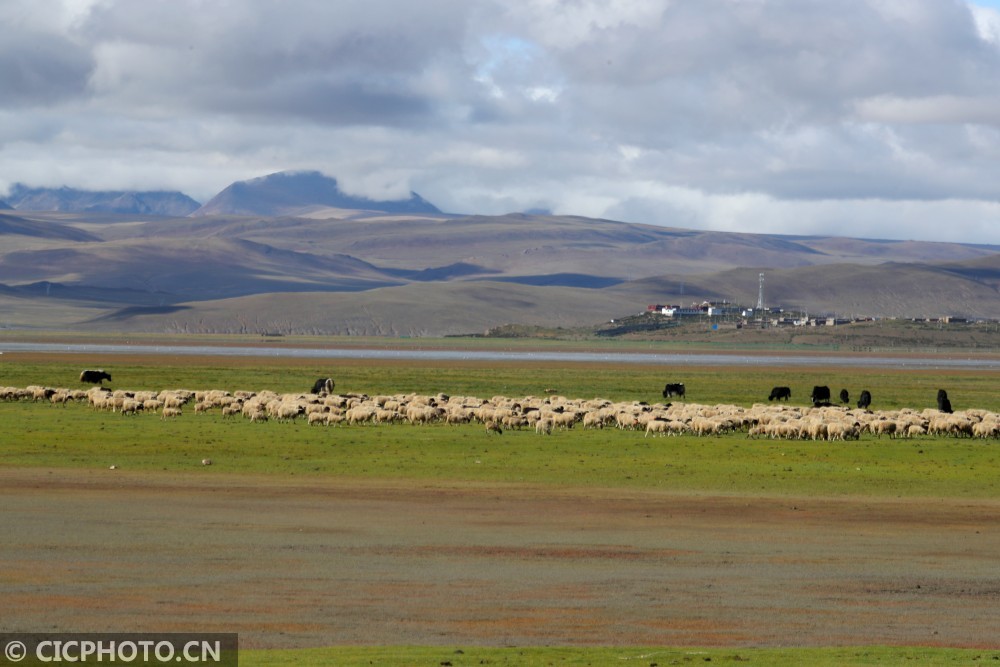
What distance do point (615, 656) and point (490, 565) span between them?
576cm

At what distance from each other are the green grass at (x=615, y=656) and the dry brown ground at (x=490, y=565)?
614mm

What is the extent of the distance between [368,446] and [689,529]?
14327 millimetres

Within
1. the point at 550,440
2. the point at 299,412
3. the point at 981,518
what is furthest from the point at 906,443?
the point at 299,412

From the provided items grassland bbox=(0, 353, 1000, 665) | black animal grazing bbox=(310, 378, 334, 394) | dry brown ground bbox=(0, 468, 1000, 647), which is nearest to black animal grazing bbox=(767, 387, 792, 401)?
Result: black animal grazing bbox=(310, 378, 334, 394)

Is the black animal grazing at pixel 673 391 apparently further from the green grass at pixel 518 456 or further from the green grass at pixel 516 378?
the green grass at pixel 518 456

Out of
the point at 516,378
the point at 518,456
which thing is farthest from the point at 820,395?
the point at 518,456

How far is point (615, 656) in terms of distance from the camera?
14.4 metres

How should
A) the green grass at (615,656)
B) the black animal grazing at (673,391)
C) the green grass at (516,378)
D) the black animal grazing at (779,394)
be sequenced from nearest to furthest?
the green grass at (615,656)
the black animal grazing at (779,394)
the black animal grazing at (673,391)
the green grass at (516,378)

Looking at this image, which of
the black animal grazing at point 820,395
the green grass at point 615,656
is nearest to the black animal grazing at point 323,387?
the black animal grazing at point 820,395

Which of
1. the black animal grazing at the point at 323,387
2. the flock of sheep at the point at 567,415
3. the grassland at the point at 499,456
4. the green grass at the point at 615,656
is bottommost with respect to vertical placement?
the green grass at the point at 615,656

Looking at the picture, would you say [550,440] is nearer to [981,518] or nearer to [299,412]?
[299,412]

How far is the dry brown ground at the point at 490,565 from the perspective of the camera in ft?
53.0

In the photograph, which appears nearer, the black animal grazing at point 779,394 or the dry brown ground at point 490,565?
the dry brown ground at point 490,565

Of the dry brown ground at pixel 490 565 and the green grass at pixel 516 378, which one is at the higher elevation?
the green grass at pixel 516 378
